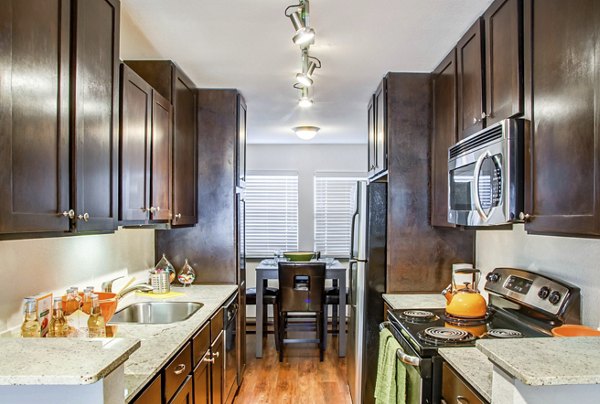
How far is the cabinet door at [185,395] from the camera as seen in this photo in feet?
5.82

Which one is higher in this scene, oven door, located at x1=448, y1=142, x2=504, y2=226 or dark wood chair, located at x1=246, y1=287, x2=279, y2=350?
oven door, located at x1=448, y1=142, x2=504, y2=226

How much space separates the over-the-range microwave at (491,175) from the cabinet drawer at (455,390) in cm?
61

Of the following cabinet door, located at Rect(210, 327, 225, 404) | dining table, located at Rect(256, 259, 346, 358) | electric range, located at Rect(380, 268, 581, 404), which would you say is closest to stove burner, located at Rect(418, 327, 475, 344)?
electric range, located at Rect(380, 268, 581, 404)

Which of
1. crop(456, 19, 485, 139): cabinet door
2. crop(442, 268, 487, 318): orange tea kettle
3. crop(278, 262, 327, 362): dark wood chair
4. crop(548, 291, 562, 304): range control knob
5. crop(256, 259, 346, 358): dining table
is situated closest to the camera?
crop(548, 291, 562, 304): range control knob

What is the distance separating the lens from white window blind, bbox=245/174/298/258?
5816 millimetres

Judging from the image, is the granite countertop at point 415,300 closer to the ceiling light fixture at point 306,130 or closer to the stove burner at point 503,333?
the stove burner at point 503,333

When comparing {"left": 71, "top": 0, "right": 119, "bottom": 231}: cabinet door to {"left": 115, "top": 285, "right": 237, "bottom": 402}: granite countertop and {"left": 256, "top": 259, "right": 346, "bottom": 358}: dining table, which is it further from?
{"left": 256, "top": 259, "right": 346, "bottom": 358}: dining table

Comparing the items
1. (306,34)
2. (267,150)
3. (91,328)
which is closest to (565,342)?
(306,34)

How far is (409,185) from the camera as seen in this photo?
2891 millimetres

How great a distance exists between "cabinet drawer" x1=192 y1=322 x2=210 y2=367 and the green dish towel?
37.0 inches

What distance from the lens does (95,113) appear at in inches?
62.9

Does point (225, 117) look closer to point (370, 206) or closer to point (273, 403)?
point (370, 206)

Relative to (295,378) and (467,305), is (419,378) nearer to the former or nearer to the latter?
(467,305)

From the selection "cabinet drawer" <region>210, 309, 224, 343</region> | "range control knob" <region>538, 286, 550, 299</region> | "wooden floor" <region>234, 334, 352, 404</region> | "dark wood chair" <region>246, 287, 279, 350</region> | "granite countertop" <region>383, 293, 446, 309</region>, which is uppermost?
"range control knob" <region>538, 286, 550, 299</region>
